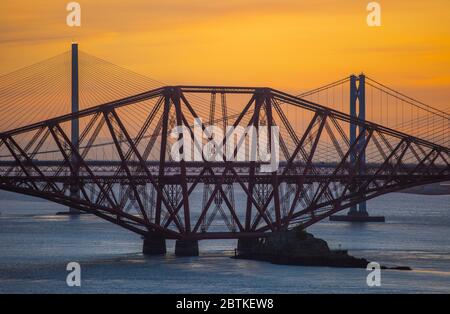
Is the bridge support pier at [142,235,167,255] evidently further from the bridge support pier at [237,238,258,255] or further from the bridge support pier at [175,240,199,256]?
the bridge support pier at [237,238,258,255]

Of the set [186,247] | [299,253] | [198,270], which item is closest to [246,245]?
[186,247]


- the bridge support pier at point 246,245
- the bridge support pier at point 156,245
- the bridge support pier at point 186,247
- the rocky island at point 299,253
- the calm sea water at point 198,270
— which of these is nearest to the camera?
the calm sea water at point 198,270

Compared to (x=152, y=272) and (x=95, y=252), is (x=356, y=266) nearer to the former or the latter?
→ (x=152, y=272)

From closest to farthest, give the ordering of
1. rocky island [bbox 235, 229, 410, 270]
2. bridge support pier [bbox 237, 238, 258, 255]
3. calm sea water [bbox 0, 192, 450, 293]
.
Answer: calm sea water [bbox 0, 192, 450, 293]
rocky island [bbox 235, 229, 410, 270]
bridge support pier [bbox 237, 238, 258, 255]

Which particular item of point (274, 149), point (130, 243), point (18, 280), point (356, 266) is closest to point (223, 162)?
point (274, 149)

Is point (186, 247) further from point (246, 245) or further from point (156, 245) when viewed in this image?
point (246, 245)

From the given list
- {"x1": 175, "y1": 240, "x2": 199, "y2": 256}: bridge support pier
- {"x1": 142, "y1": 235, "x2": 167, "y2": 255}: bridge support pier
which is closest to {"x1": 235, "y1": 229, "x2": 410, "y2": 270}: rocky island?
{"x1": 175, "y1": 240, "x2": 199, "y2": 256}: bridge support pier

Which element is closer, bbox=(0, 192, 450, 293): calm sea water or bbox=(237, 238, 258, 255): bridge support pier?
bbox=(0, 192, 450, 293): calm sea water

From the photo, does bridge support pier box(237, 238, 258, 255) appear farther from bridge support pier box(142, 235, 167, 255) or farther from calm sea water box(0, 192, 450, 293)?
bridge support pier box(142, 235, 167, 255)

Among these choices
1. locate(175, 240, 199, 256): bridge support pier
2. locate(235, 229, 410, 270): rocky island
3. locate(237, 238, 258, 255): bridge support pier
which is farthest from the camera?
locate(237, 238, 258, 255): bridge support pier

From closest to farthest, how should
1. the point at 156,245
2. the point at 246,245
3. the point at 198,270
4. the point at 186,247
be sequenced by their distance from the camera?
the point at 198,270
the point at 186,247
the point at 156,245
the point at 246,245

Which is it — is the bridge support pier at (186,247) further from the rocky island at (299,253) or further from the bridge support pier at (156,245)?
the rocky island at (299,253)

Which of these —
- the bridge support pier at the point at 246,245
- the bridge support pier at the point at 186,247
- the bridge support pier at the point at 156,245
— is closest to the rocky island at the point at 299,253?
the bridge support pier at the point at 246,245
